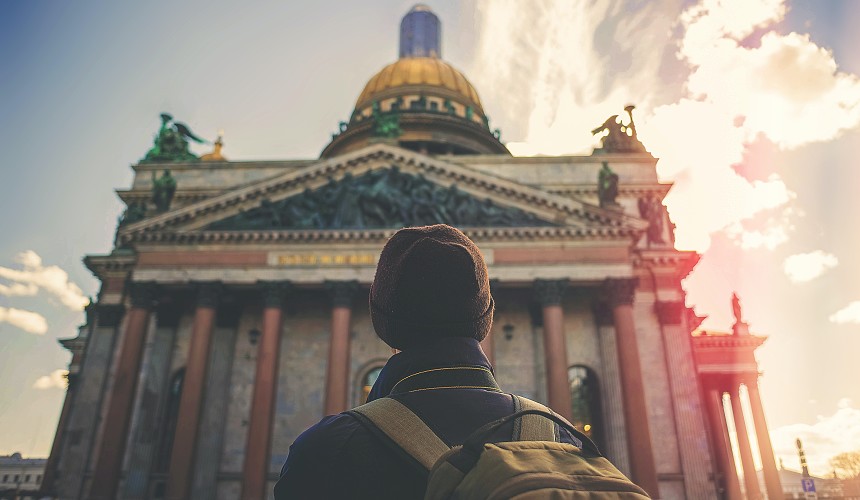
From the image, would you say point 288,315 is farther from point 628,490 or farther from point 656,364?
point 628,490

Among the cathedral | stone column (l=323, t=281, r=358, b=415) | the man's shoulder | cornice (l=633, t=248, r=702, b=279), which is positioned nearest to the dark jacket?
the man's shoulder

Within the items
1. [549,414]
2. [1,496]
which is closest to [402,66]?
Answer: [1,496]

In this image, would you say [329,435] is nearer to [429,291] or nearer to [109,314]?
[429,291]

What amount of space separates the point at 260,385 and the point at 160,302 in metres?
6.53

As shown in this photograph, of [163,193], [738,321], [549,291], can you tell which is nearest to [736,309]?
[738,321]

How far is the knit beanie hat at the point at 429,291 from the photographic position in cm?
241

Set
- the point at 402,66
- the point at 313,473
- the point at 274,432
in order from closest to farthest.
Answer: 1. the point at 313,473
2. the point at 274,432
3. the point at 402,66

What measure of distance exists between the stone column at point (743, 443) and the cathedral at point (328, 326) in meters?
4.09

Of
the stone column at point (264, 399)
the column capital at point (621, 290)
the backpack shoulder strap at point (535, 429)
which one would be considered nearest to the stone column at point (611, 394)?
the column capital at point (621, 290)

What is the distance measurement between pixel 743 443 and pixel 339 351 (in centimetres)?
2240

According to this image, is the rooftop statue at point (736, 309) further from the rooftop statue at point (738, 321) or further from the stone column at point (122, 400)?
the stone column at point (122, 400)

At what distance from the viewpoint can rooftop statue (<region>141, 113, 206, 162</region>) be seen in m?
31.5

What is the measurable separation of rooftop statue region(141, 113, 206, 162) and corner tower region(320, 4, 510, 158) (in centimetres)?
1000

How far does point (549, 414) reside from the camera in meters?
2.01
